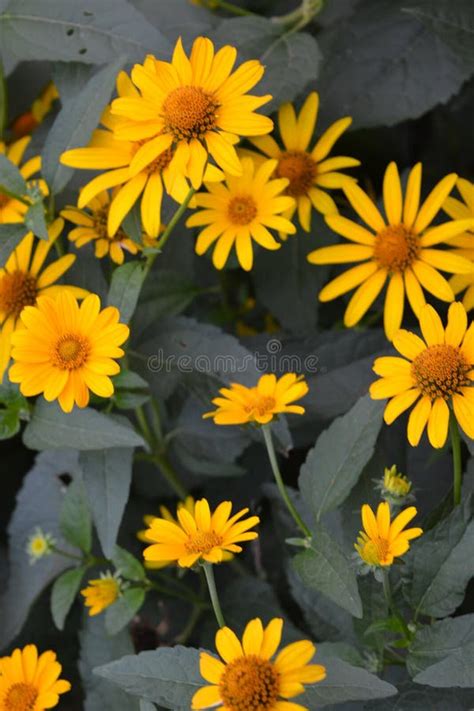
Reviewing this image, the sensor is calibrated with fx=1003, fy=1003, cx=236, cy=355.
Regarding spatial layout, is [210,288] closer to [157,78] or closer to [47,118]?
[47,118]

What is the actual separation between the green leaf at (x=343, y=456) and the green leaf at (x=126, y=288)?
0.22 m

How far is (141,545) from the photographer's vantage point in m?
1.26

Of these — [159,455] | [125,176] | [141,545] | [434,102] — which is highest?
[434,102]

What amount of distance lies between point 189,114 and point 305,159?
9.8 inches

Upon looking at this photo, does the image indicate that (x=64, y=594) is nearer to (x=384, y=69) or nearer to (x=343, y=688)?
(x=343, y=688)

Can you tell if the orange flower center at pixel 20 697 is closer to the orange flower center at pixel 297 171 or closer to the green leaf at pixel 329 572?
the green leaf at pixel 329 572

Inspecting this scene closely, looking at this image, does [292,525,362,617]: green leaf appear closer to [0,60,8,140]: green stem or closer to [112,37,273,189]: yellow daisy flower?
[112,37,273,189]: yellow daisy flower

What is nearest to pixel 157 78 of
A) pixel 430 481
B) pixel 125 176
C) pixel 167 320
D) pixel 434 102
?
pixel 125 176

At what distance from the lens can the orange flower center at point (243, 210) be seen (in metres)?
1.02

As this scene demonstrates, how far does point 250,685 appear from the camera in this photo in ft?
2.23

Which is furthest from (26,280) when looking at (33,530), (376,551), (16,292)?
(376,551)

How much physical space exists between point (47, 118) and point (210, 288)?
31 cm

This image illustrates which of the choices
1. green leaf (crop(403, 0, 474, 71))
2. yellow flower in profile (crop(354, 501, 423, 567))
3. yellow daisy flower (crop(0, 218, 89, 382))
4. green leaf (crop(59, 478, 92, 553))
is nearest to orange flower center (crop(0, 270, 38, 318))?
yellow daisy flower (crop(0, 218, 89, 382))

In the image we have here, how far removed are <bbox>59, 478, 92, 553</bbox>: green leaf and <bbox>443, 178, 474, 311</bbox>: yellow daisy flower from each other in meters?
0.45
